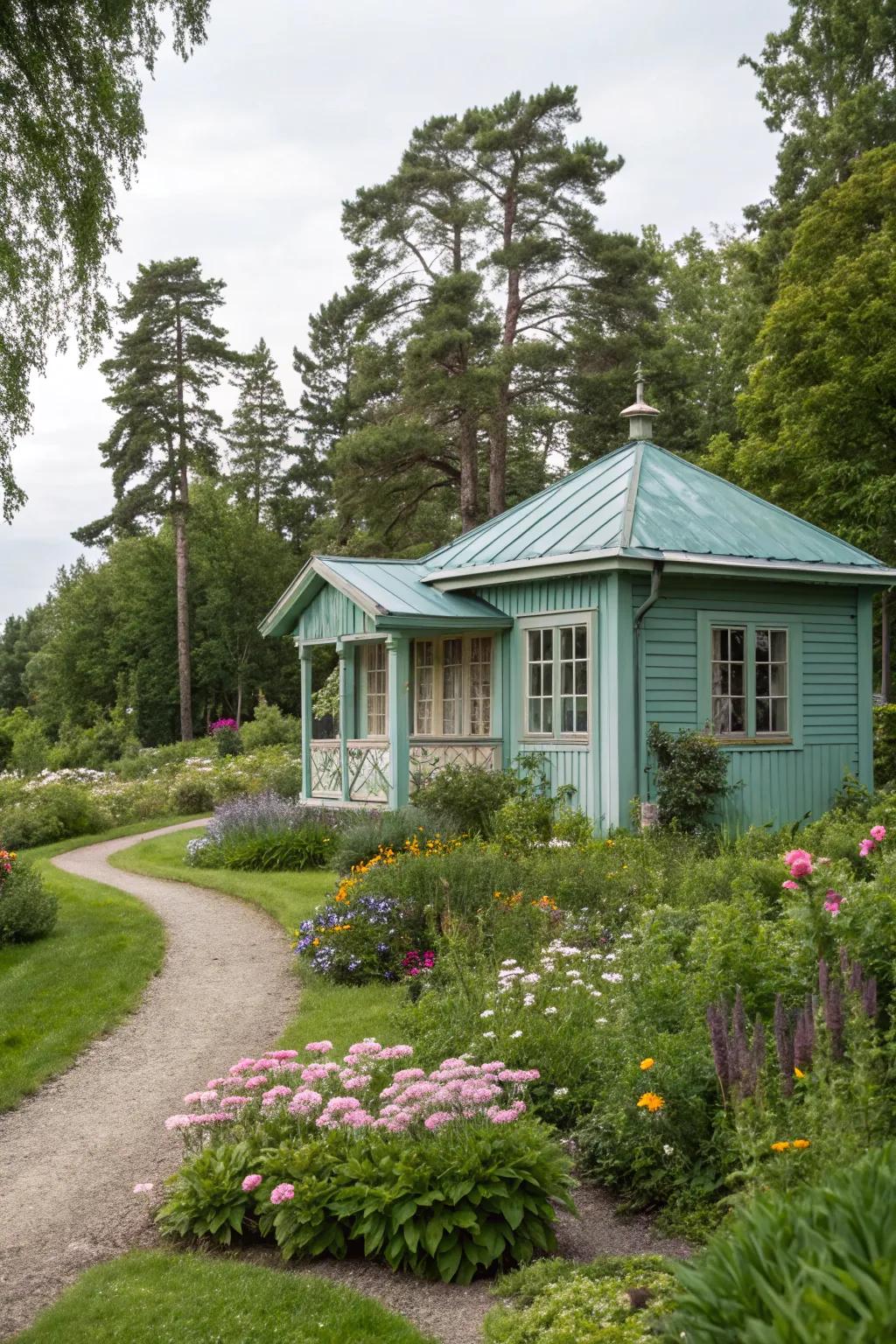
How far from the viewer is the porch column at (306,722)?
17312mm

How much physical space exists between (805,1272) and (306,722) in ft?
51.3

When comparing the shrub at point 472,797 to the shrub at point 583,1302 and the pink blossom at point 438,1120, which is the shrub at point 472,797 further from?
the shrub at point 583,1302

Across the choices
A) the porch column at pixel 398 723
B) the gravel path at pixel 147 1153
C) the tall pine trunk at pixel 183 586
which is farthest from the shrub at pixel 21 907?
the tall pine trunk at pixel 183 586

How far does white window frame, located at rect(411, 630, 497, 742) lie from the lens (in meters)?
15.3

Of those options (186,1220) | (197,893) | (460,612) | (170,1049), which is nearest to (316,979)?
(170,1049)

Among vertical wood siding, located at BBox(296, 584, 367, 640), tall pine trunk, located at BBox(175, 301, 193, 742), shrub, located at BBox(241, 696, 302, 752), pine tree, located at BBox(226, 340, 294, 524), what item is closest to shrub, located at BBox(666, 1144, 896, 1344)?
vertical wood siding, located at BBox(296, 584, 367, 640)

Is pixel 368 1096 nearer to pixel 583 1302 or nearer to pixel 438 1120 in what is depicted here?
pixel 438 1120

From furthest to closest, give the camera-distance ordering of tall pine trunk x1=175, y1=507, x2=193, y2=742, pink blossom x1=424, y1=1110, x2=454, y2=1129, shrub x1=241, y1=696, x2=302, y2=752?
1. tall pine trunk x1=175, y1=507, x2=193, y2=742
2. shrub x1=241, y1=696, x2=302, y2=752
3. pink blossom x1=424, y1=1110, x2=454, y2=1129

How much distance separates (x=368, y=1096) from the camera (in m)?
5.45

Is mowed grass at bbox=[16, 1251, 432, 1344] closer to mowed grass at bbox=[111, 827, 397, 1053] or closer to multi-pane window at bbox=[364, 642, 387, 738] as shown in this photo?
mowed grass at bbox=[111, 827, 397, 1053]

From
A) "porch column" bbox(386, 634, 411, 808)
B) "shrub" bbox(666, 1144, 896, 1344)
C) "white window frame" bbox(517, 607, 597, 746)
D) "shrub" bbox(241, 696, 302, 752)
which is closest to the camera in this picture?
"shrub" bbox(666, 1144, 896, 1344)

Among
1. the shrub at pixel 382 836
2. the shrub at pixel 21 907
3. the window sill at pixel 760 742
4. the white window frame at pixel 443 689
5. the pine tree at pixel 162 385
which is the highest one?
the pine tree at pixel 162 385

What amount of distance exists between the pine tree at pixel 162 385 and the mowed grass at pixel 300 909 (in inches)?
699

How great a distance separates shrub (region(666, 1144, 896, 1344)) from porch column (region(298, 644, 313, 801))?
1469 cm
